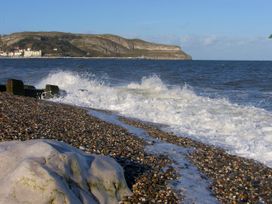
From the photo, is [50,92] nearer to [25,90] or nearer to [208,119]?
[25,90]

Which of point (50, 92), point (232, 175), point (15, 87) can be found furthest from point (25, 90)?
point (232, 175)

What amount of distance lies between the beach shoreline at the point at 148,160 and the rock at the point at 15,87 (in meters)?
8.59

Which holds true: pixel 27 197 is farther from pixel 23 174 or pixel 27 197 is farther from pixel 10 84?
pixel 10 84

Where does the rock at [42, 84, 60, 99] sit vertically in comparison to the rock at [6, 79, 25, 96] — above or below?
below

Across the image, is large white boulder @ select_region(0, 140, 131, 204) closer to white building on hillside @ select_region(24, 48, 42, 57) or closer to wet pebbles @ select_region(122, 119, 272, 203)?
wet pebbles @ select_region(122, 119, 272, 203)

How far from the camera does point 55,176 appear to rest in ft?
17.5

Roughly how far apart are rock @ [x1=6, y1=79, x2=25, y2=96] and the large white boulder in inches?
605

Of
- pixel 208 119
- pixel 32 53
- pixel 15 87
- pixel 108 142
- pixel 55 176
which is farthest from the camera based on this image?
pixel 32 53

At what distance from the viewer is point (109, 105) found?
70.7ft

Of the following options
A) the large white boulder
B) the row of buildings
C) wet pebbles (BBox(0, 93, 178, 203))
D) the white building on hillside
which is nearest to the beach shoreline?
wet pebbles (BBox(0, 93, 178, 203))

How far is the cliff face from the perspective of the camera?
7062 inches

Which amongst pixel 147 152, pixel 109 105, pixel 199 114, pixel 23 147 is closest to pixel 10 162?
pixel 23 147

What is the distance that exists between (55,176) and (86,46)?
7215 inches

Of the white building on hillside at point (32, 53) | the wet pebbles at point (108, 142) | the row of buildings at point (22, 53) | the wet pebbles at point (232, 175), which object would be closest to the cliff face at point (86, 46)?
the white building on hillside at point (32, 53)
